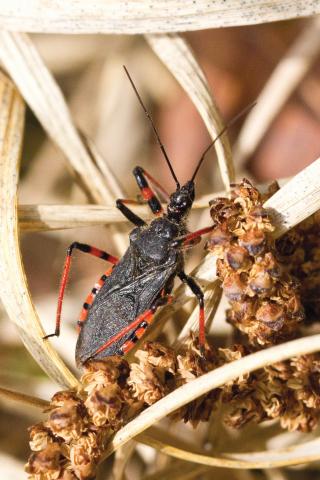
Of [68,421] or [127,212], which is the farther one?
[127,212]

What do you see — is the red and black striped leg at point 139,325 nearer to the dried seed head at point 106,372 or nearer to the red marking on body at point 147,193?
the dried seed head at point 106,372

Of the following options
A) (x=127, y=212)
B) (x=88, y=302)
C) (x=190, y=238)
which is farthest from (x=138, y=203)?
(x=88, y=302)

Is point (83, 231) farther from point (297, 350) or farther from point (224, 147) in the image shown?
point (297, 350)

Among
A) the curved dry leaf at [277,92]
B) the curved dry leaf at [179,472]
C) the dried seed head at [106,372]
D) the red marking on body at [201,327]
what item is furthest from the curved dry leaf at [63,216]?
the curved dry leaf at [277,92]

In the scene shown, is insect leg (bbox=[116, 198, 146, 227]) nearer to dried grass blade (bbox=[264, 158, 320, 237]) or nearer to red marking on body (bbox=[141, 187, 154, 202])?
red marking on body (bbox=[141, 187, 154, 202])

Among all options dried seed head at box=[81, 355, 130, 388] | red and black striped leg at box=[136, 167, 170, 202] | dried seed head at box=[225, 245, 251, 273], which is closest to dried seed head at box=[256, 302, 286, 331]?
dried seed head at box=[225, 245, 251, 273]

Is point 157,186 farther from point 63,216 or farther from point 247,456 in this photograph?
point 247,456
